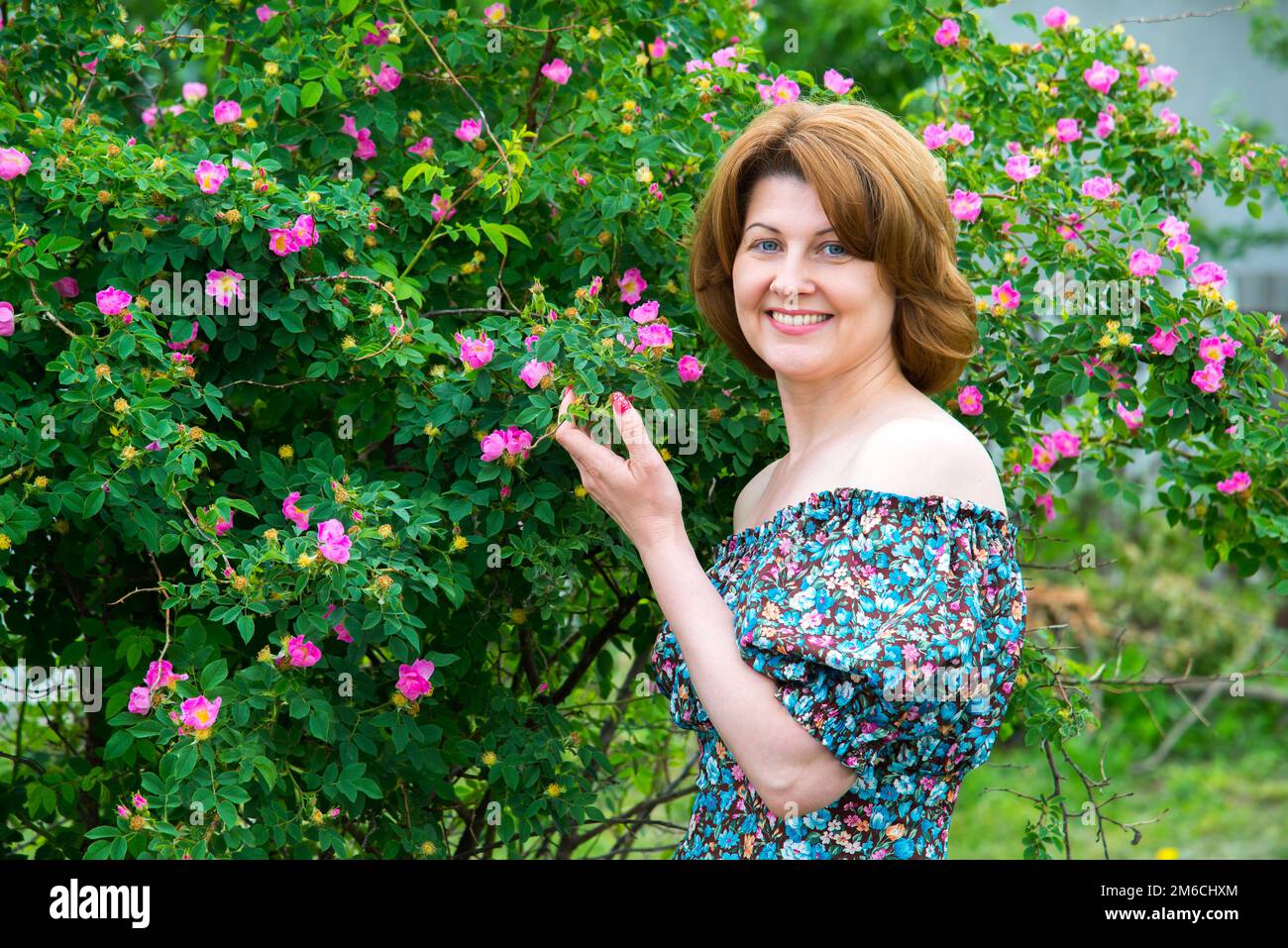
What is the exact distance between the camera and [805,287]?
6.41 feet

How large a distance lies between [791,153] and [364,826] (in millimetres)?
1439

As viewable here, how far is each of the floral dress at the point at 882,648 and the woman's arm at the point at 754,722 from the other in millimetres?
18

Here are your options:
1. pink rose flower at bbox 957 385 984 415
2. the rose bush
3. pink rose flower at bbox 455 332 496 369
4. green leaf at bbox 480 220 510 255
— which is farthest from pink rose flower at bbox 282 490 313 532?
pink rose flower at bbox 957 385 984 415

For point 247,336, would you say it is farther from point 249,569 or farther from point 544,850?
point 544,850

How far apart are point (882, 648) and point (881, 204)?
0.61 m

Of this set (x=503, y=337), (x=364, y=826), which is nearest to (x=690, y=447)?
(x=503, y=337)

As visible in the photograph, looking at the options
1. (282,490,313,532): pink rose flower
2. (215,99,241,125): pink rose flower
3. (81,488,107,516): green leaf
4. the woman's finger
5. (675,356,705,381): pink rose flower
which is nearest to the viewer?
the woman's finger

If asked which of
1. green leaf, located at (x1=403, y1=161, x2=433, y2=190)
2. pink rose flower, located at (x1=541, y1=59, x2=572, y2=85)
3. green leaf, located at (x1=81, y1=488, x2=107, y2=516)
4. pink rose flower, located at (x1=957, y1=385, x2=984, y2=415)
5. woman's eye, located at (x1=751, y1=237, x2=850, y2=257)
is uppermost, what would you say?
pink rose flower, located at (x1=541, y1=59, x2=572, y2=85)

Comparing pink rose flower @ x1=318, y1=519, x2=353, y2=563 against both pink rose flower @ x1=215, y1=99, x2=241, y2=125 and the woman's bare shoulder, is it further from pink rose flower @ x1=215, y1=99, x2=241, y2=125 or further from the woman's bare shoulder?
pink rose flower @ x1=215, y1=99, x2=241, y2=125

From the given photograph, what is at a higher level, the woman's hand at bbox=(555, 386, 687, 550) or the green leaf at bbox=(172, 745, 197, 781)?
the woman's hand at bbox=(555, 386, 687, 550)

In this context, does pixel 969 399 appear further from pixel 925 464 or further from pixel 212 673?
pixel 212 673

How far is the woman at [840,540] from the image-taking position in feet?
5.81

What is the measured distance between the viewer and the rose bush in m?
2.09

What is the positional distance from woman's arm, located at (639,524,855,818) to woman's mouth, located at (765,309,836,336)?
0.41 m
